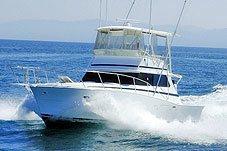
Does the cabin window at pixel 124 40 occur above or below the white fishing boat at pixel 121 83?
above

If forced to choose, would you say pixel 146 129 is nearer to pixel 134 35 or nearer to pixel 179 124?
pixel 179 124

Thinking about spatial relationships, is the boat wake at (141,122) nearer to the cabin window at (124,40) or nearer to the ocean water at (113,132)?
the ocean water at (113,132)

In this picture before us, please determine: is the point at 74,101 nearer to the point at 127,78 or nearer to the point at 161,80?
the point at 127,78

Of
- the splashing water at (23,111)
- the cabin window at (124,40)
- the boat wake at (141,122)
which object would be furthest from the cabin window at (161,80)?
the splashing water at (23,111)

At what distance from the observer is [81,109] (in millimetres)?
18688

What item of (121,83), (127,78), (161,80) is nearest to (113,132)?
(121,83)

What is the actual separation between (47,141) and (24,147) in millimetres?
1094

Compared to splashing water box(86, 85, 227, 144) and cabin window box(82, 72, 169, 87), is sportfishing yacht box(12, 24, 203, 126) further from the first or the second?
splashing water box(86, 85, 227, 144)

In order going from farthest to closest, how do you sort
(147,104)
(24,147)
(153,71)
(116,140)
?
1. (153,71)
2. (147,104)
3. (116,140)
4. (24,147)

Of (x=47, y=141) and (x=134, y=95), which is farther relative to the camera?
(x=134, y=95)

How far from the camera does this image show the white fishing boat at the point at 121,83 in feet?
61.2

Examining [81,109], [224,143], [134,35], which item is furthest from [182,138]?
[134,35]

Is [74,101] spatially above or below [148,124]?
above

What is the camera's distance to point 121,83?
20.1m
